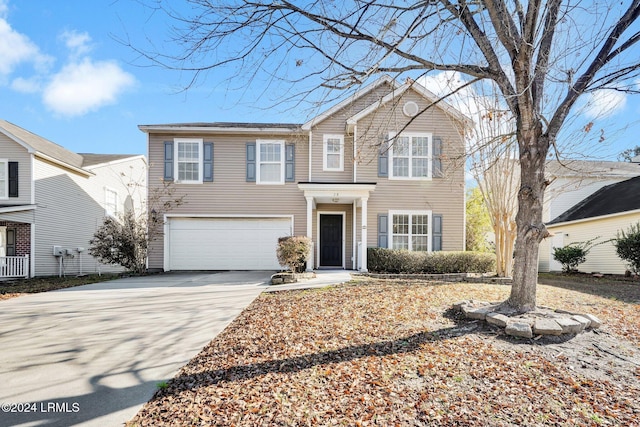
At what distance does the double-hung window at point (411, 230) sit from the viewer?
12.4m

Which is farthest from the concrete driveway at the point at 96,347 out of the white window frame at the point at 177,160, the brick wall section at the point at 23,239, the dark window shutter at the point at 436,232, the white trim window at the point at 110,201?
the white trim window at the point at 110,201

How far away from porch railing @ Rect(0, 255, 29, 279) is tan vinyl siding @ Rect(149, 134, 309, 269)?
444 centimetres

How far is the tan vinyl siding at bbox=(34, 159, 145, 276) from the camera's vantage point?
42.5 feet

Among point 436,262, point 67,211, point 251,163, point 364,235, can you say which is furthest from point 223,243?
point 436,262

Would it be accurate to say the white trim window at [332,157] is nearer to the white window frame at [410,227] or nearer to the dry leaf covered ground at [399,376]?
the white window frame at [410,227]

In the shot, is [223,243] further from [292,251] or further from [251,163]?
[292,251]

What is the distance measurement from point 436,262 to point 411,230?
1614 millimetres

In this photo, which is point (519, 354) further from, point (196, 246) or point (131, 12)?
point (196, 246)

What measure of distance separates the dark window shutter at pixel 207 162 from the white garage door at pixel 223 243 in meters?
1.68

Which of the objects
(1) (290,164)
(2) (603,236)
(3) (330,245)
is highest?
(1) (290,164)

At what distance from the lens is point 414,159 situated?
12.6m

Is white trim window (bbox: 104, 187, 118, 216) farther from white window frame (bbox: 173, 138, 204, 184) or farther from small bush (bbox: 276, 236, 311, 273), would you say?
small bush (bbox: 276, 236, 311, 273)

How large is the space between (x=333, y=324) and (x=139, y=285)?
7.00 metres

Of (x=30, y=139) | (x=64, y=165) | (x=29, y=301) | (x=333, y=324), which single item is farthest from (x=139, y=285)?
(x=30, y=139)
